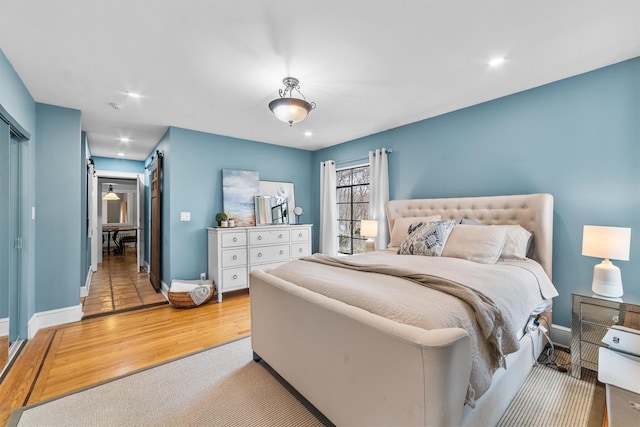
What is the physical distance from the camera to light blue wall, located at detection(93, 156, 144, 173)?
577cm

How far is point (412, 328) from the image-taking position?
1112 millimetres

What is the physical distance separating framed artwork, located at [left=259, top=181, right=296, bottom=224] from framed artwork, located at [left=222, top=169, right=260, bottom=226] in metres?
0.19

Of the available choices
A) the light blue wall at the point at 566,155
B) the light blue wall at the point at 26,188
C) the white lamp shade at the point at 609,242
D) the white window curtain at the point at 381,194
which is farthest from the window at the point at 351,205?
the light blue wall at the point at 26,188

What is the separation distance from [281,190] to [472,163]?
3.10 meters

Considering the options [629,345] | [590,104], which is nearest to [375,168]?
[590,104]

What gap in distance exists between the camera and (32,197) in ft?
9.36

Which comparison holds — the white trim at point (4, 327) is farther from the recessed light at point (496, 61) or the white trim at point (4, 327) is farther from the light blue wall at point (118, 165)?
the recessed light at point (496, 61)

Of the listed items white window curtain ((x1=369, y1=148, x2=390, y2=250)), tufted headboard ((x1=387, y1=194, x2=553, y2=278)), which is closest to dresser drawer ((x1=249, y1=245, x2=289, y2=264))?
white window curtain ((x1=369, y1=148, x2=390, y2=250))

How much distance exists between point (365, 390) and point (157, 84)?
3.05 metres

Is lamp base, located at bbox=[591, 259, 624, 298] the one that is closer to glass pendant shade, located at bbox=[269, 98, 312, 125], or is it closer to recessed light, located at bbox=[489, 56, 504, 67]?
recessed light, located at bbox=[489, 56, 504, 67]

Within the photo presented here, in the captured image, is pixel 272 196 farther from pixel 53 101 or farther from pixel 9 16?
pixel 9 16

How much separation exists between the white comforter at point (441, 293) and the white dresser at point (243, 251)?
187 centimetres

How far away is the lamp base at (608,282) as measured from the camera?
201 centimetres

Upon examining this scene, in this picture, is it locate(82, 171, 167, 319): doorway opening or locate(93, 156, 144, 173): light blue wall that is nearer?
locate(82, 171, 167, 319): doorway opening
